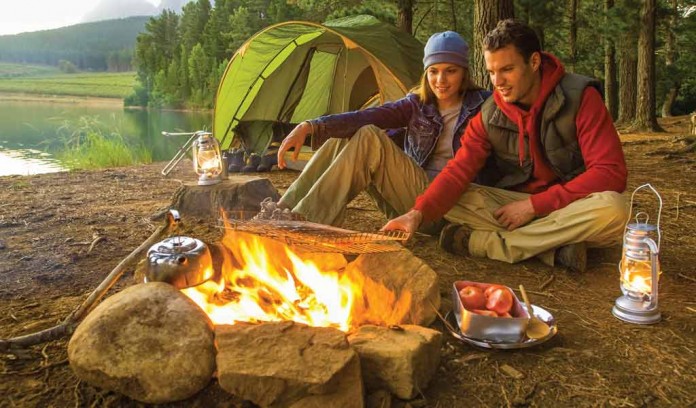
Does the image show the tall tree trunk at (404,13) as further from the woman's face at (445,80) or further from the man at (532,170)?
the man at (532,170)

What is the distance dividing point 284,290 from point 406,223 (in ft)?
2.28

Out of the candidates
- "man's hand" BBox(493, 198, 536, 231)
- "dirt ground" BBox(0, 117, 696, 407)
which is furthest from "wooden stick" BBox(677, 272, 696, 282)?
"man's hand" BBox(493, 198, 536, 231)

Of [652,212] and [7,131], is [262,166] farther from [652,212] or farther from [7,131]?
[7,131]

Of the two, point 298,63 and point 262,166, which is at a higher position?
point 298,63

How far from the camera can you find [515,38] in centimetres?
250

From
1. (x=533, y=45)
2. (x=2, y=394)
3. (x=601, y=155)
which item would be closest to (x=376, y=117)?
(x=533, y=45)

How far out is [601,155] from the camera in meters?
2.49

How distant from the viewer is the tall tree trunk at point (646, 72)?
955 cm

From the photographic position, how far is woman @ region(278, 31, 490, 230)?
2791 mm

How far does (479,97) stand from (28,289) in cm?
267

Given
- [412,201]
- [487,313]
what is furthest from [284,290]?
[412,201]

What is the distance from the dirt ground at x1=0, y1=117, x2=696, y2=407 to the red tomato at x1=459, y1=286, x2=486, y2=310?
0.54 ft

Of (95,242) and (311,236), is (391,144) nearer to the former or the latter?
(311,236)

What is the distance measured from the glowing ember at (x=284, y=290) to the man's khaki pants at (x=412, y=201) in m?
0.56
